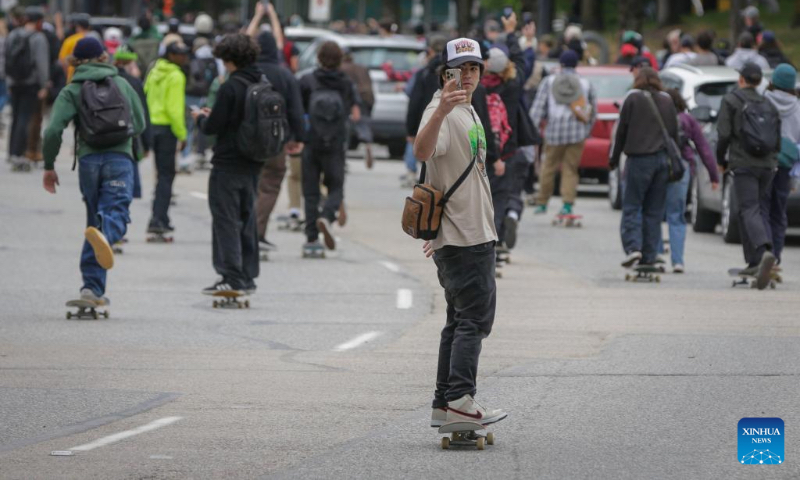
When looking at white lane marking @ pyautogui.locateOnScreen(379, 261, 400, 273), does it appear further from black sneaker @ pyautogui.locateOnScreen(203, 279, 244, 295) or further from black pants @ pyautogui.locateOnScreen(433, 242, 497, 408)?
black pants @ pyautogui.locateOnScreen(433, 242, 497, 408)

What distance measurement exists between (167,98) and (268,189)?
1654 mm

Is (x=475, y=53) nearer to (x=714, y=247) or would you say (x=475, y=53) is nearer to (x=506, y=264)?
(x=506, y=264)

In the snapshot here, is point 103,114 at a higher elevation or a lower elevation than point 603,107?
higher

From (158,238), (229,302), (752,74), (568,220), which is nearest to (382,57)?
(568,220)

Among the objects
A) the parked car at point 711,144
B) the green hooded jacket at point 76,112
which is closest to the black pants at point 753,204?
the parked car at point 711,144

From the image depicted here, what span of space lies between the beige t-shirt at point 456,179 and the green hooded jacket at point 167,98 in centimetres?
942

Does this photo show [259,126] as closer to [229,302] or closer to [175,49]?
[229,302]

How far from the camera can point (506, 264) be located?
16.0 metres

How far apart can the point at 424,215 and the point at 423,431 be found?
1.05m

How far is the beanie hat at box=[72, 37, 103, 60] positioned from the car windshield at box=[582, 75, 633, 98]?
11.7 metres

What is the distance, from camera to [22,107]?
24109 mm

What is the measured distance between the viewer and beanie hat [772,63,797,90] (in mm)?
14398

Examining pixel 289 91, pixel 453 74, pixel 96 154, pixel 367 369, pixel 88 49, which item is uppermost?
pixel 453 74

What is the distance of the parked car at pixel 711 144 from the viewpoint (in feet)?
59.0
